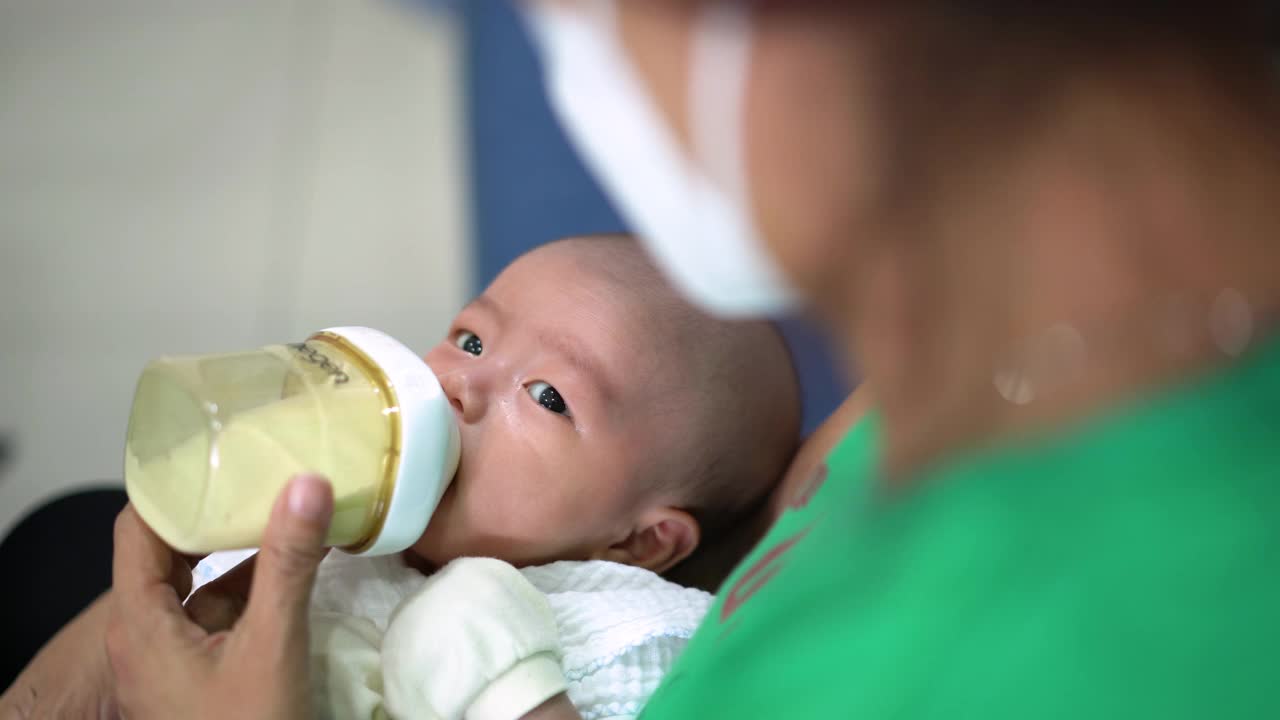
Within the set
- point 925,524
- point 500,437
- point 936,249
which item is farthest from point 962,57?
point 500,437

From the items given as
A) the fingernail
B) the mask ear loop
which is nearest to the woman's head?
the mask ear loop

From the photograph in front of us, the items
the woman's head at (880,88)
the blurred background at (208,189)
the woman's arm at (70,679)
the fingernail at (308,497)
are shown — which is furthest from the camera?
the blurred background at (208,189)

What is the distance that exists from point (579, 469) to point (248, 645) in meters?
0.31

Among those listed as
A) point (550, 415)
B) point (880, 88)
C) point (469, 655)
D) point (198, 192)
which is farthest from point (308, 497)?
point (198, 192)

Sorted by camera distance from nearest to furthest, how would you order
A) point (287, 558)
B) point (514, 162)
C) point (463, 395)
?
point (287, 558) < point (463, 395) < point (514, 162)

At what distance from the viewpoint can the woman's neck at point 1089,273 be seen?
0.38m

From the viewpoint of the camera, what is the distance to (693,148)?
0.42 meters

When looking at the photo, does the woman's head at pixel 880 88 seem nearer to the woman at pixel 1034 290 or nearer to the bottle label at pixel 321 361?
the woman at pixel 1034 290

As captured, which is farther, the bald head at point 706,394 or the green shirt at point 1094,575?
the bald head at point 706,394

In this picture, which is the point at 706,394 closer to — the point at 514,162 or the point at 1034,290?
the point at 1034,290

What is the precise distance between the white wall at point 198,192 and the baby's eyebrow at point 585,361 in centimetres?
117

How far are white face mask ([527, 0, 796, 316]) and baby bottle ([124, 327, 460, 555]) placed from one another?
0.30 metres

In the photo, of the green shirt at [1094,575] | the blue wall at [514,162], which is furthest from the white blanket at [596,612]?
the blue wall at [514,162]

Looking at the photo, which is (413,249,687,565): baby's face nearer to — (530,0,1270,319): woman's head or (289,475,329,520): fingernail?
(289,475,329,520): fingernail
